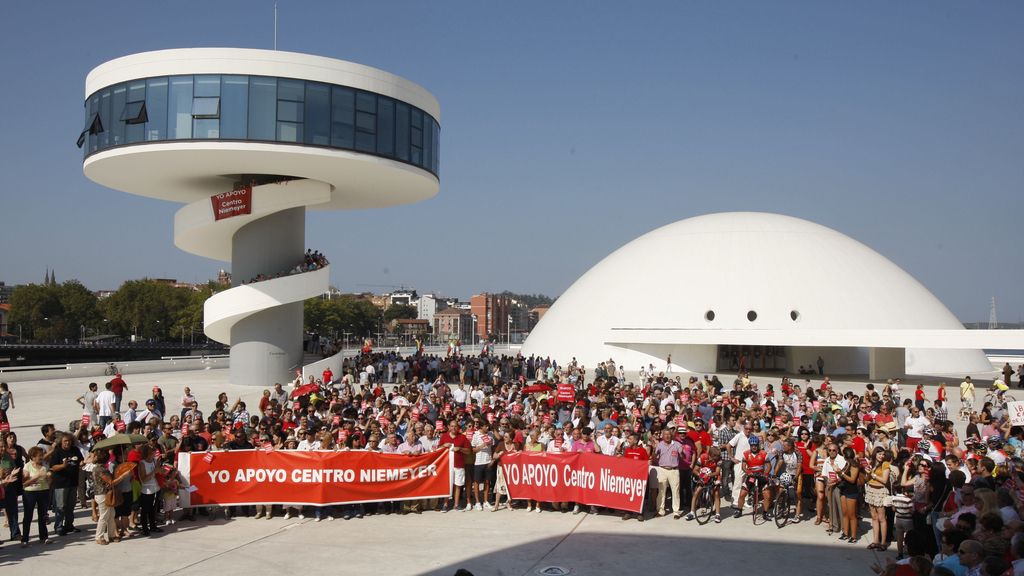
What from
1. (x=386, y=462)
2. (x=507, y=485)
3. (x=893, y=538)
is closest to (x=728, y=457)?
(x=893, y=538)

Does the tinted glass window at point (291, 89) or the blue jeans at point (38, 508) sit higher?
the tinted glass window at point (291, 89)

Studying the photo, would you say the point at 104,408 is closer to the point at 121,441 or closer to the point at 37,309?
the point at 121,441

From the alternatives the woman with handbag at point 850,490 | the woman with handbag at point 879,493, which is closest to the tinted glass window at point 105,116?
the woman with handbag at point 850,490

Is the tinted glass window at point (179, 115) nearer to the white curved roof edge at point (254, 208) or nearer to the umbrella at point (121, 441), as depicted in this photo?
the white curved roof edge at point (254, 208)

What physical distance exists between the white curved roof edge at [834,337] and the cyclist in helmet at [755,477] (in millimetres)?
30061

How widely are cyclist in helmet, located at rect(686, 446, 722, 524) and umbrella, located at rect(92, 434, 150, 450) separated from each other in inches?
337

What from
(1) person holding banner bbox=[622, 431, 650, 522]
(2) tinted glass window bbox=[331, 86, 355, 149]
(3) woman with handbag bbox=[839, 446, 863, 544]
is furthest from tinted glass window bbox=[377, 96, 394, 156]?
(3) woman with handbag bbox=[839, 446, 863, 544]

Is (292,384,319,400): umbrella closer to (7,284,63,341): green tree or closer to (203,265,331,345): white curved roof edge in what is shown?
(203,265,331,345): white curved roof edge

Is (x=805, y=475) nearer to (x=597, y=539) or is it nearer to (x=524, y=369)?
(x=597, y=539)

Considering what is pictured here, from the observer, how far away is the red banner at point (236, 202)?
32469 millimetres

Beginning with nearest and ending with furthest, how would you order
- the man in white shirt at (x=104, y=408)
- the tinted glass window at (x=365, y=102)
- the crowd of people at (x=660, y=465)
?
the crowd of people at (x=660, y=465), the man in white shirt at (x=104, y=408), the tinted glass window at (x=365, y=102)

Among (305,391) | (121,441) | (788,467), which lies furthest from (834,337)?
(121,441)

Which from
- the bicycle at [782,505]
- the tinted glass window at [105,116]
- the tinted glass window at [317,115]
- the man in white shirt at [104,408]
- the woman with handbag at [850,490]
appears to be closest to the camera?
the woman with handbag at [850,490]

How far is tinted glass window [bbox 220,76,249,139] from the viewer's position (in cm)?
2939
